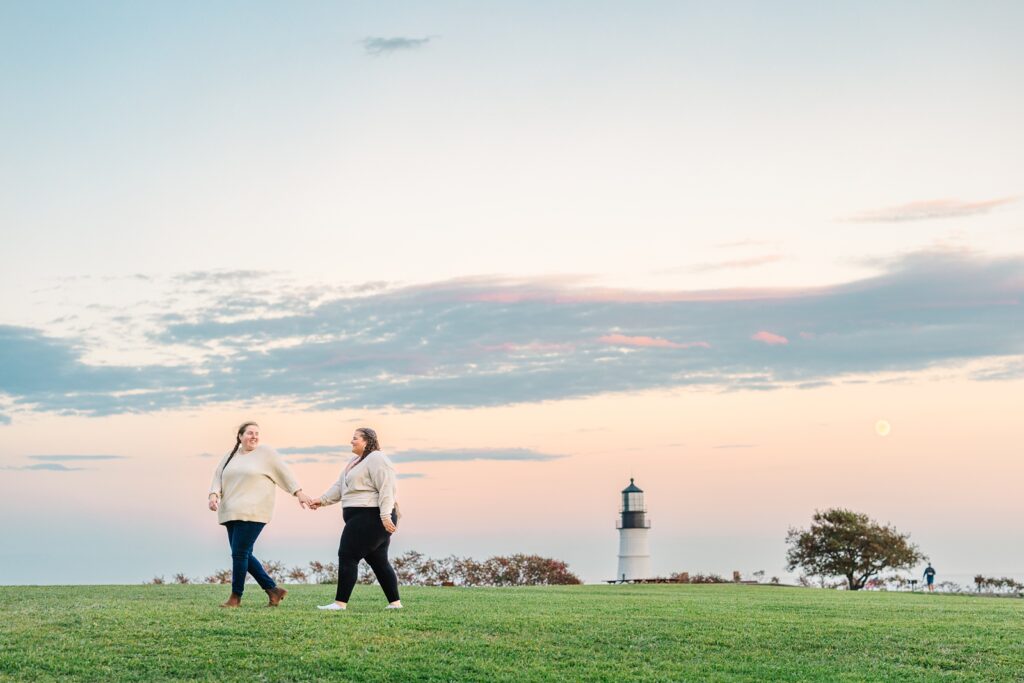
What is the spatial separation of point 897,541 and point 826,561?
3.32 m

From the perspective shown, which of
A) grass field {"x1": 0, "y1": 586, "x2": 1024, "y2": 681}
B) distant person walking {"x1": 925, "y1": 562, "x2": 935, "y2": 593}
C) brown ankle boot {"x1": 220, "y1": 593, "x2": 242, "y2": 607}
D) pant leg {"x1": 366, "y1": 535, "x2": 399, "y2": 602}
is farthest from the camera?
distant person walking {"x1": 925, "y1": 562, "x2": 935, "y2": 593}

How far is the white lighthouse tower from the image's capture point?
52.2 meters

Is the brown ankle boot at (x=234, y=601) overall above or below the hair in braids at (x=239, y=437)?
below

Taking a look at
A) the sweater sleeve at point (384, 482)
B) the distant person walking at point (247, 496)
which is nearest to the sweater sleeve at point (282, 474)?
the distant person walking at point (247, 496)

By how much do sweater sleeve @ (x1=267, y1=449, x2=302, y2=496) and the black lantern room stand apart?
38391 millimetres

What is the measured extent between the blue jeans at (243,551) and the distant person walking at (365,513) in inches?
44.3

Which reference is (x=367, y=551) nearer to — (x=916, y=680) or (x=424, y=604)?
(x=424, y=604)

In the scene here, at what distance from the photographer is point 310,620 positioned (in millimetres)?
13938

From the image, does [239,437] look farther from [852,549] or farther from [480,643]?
[852,549]

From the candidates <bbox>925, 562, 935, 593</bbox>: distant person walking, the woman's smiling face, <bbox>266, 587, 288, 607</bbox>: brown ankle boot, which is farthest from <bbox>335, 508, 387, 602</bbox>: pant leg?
<bbox>925, 562, 935, 593</bbox>: distant person walking

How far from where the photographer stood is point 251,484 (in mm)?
15578

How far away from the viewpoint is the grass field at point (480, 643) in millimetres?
11555

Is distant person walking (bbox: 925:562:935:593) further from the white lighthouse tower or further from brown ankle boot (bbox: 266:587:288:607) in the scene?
brown ankle boot (bbox: 266:587:288:607)

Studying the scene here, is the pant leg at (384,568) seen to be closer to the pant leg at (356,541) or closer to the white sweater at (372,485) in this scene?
the pant leg at (356,541)
